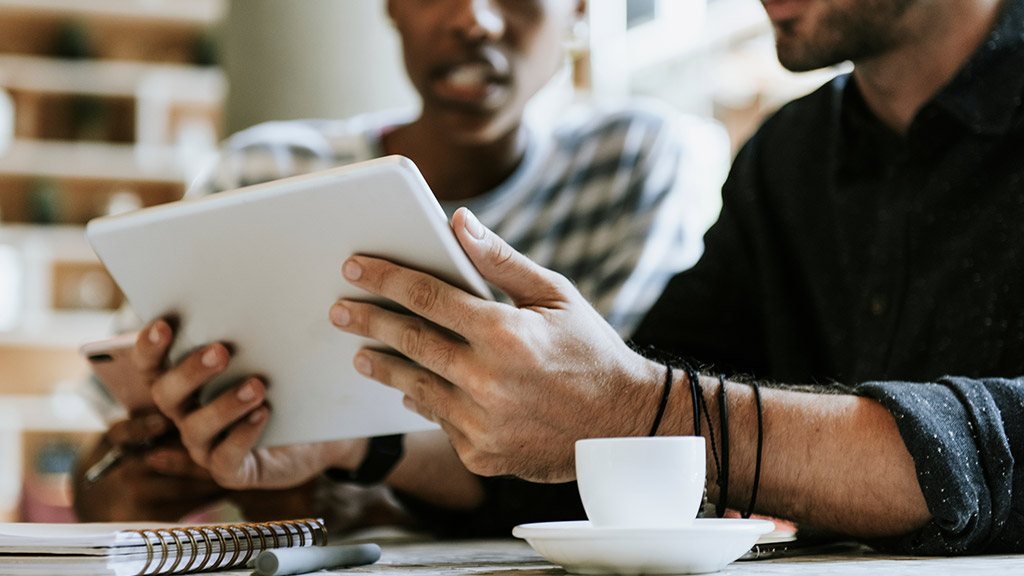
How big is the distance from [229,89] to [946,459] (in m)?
2.00

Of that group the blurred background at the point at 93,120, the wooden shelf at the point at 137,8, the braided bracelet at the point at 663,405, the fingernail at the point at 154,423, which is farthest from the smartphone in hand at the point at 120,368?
the wooden shelf at the point at 137,8

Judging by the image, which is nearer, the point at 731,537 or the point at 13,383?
the point at 731,537

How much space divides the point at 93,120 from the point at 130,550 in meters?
4.13

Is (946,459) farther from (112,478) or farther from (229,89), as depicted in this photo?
(229,89)

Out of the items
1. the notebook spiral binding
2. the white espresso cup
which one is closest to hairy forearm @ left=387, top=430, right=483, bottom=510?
the notebook spiral binding

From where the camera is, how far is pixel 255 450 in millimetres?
1092

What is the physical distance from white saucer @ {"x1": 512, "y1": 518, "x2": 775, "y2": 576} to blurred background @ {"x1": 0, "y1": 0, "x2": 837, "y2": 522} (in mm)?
3258

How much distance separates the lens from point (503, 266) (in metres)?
0.76

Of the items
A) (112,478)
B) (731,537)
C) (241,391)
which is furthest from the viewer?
(112,478)

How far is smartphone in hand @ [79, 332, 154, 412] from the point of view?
3.42 feet

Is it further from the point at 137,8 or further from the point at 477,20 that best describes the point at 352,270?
the point at 137,8

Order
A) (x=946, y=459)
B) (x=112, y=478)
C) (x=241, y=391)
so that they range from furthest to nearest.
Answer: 1. (x=112, y=478)
2. (x=241, y=391)
3. (x=946, y=459)

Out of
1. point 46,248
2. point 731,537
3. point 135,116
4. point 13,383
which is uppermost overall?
point 731,537

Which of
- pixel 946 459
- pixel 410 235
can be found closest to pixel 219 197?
pixel 410 235
